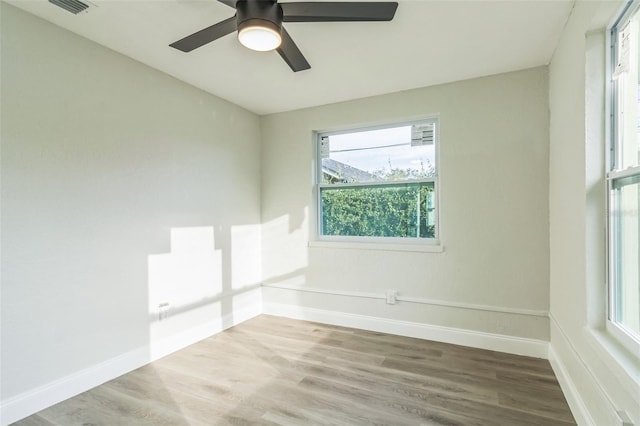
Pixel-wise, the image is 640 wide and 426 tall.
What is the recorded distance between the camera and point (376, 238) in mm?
3465

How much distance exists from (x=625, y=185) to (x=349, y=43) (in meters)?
1.87

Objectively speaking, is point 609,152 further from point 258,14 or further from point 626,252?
point 258,14

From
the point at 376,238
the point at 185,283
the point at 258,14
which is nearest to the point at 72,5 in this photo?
the point at 258,14

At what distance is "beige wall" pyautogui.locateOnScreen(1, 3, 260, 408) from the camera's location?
6.40 ft

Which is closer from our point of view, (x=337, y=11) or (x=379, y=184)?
(x=337, y=11)

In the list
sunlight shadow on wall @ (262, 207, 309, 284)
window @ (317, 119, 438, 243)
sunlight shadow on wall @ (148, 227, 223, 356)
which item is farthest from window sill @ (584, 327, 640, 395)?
sunlight shadow on wall @ (148, 227, 223, 356)

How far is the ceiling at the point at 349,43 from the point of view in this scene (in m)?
1.96

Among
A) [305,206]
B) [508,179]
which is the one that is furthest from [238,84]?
[508,179]

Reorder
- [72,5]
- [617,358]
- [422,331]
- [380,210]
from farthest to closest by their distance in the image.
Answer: [380,210] < [422,331] < [72,5] < [617,358]

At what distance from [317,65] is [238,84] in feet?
2.88

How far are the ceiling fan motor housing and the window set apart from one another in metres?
2.06

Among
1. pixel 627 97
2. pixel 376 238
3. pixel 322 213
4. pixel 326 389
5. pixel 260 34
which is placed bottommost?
pixel 326 389

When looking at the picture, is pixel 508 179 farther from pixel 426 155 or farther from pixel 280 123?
pixel 280 123

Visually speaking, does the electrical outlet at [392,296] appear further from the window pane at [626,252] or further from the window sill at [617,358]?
the window pane at [626,252]
